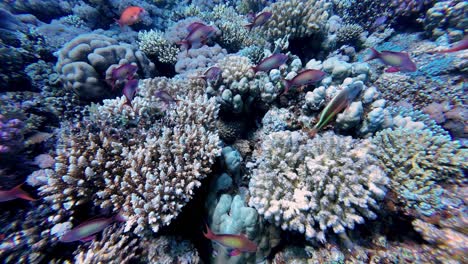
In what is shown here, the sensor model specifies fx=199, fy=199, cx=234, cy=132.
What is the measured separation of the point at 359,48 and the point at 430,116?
3530mm

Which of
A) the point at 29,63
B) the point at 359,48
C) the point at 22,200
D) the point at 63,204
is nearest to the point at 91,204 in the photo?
the point at 63,204

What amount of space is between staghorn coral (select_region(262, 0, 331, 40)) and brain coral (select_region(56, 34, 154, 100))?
12.3 ft

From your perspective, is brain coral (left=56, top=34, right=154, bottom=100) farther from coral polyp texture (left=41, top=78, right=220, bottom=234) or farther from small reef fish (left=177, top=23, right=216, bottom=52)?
small reef fish (left=177, top=23, right=216, bottom=52)

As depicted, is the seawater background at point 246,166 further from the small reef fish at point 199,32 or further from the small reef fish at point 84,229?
the small reef fish at point 199,32

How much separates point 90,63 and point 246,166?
14.5ft

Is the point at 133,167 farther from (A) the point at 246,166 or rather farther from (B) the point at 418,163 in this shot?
(B) the point at 418,163

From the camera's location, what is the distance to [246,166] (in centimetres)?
325

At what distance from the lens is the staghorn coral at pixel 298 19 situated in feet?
15.3

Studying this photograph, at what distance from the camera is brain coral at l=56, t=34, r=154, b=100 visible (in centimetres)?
Answer: 446

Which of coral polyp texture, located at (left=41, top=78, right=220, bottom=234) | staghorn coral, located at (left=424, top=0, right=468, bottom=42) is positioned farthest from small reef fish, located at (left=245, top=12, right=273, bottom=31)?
staghorn coral, located at (left=424, top=0, right=468, bottom=42)

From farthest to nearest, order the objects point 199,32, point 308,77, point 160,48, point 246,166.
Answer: point 160,48, point 199,32, point 246,166, point 308,77

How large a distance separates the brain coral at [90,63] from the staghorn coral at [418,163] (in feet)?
18.3

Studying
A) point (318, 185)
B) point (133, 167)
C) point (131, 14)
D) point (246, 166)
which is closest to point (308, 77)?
point (318, 185)

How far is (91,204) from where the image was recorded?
2746 mm
